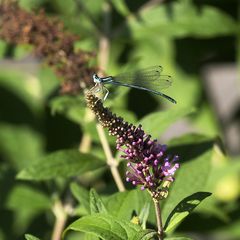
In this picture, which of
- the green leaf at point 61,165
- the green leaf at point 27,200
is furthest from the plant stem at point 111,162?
the green leaf at point 27,200

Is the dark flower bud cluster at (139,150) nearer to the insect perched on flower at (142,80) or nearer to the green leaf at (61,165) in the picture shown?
the insect perched on flower at (142,80)

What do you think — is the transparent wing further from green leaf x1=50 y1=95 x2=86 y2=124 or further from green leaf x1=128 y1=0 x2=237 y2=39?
green leaf x1=128 y1=0 x2=237 y2=39

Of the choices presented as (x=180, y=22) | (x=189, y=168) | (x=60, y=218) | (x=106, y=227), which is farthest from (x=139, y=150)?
(x=180, y=22)

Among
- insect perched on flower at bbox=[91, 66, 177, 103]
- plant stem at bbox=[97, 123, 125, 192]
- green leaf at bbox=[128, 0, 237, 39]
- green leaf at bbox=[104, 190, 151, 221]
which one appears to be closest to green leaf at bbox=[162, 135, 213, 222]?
green leaf at bbox=[104, 190, 151, 221]

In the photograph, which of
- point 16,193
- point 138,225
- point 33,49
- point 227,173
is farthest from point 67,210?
point 227,173

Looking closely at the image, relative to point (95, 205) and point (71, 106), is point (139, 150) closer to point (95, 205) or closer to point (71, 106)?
point (95, 205)

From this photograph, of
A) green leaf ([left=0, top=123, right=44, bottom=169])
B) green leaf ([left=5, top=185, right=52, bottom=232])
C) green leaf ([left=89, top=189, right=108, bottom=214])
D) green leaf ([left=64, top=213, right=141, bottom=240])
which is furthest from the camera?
green leaf ([left=0, top=123, right=44, bottom=169])
